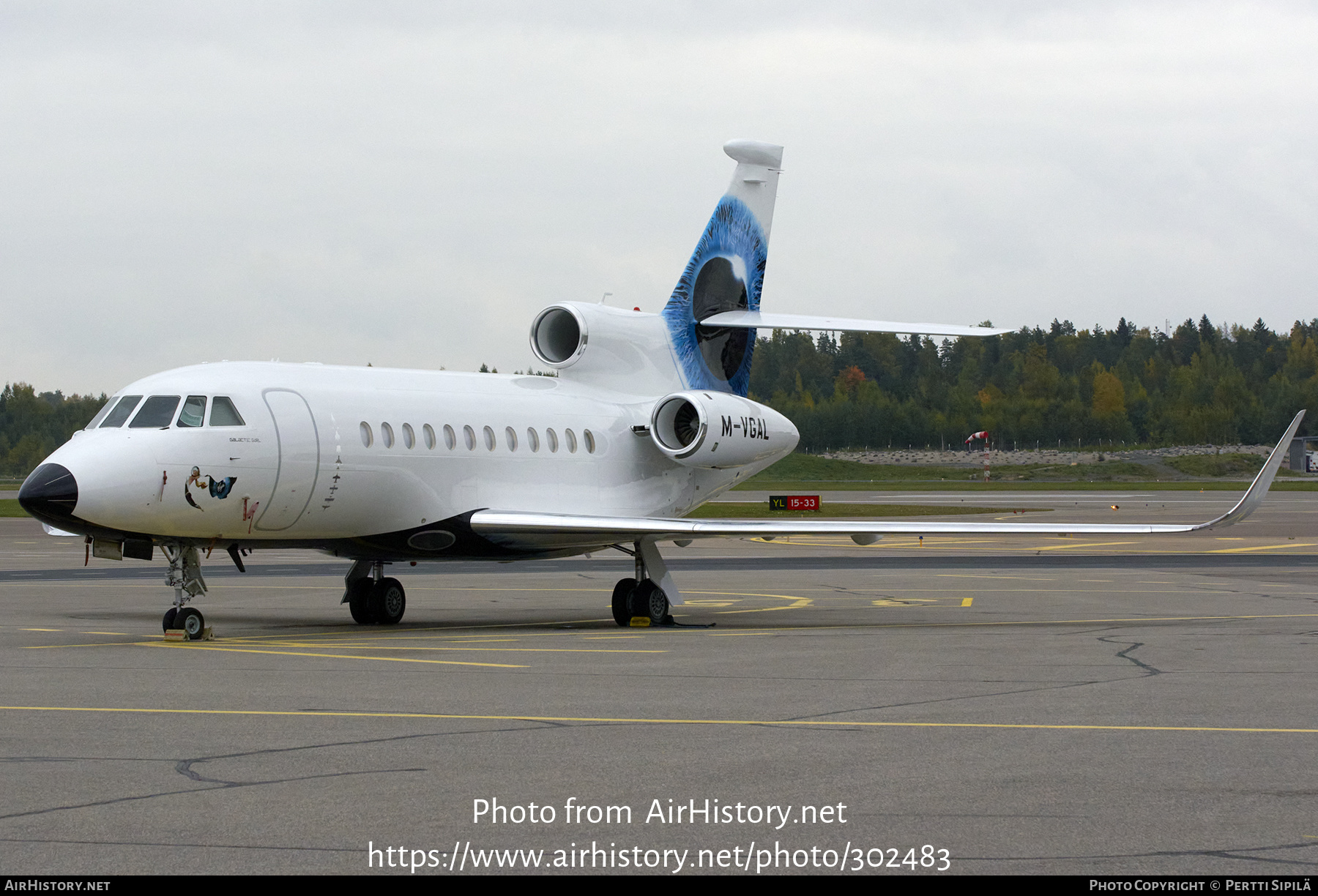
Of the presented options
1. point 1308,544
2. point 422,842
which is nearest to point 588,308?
point 422,842

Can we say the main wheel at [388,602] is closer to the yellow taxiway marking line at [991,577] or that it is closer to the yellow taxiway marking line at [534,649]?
the yellow taxiway marking line at [534,649]

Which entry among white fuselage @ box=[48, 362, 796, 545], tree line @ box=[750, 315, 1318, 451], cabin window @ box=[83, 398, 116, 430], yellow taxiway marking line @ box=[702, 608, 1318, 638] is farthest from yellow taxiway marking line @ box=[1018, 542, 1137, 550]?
tree line @ box=[750, 315, 1318, 451]

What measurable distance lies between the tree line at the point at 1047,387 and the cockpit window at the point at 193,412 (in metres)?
99.9

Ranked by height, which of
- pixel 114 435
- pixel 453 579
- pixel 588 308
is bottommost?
pixel 453 579

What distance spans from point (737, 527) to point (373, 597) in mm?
5198

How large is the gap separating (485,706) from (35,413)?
11718cm

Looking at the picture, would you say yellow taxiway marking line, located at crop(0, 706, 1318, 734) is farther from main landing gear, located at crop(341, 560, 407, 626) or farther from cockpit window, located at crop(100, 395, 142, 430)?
main landing gear, located at crop(341, 560, 407, 626)

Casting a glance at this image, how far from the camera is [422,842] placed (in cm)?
689

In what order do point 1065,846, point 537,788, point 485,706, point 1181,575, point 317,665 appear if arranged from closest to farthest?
point 1065,846, point 537,788, point 485,706, point 317,665, point 1181,575

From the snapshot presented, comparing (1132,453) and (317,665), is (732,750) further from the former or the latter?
(1132,453)

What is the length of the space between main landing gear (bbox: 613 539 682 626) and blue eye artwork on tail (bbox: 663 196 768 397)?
197 inches

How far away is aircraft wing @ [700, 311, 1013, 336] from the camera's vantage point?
859 inches

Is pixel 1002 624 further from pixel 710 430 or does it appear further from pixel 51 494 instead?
pixel 51 494
